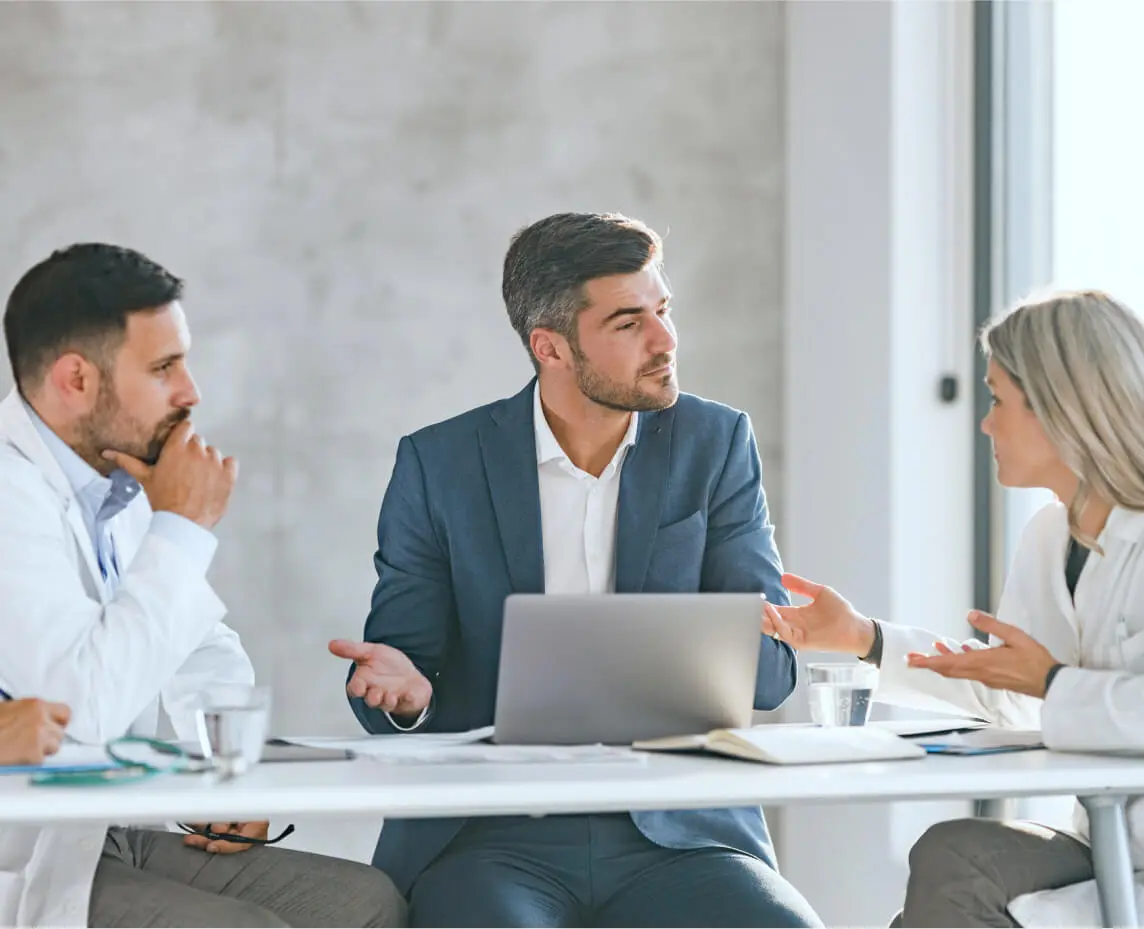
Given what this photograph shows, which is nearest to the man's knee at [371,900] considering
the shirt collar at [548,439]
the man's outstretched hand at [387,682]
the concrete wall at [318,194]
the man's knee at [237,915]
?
the man's knee at [237,915]

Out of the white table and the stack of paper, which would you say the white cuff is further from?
the white table

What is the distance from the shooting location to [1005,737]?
2014 mm

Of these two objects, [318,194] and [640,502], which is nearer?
[640,502]

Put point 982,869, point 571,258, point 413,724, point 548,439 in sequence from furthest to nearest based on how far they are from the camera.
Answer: point 571,258 < point 548,439 < point 413,724 < point 982,869

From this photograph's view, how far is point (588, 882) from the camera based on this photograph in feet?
6.87

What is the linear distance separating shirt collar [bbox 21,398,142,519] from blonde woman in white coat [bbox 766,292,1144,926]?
3.08 ft

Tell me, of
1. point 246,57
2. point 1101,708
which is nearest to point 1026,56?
point 246,57

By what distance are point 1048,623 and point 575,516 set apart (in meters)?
0.74

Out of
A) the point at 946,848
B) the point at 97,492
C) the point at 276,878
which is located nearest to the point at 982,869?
the point at 946,848

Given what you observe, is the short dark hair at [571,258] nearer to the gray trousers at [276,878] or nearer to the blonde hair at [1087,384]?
the blonde hair at [1087,384]

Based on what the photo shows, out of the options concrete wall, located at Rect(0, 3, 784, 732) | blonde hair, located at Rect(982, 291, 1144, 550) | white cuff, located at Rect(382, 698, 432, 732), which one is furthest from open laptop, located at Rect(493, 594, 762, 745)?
concrete wall, located at Rect(0, 3, 784, 732)

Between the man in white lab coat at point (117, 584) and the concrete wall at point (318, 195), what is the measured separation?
64.9 inches

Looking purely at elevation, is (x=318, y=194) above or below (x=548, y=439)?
above

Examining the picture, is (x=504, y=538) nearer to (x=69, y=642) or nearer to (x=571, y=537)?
(x=571, y=537)
